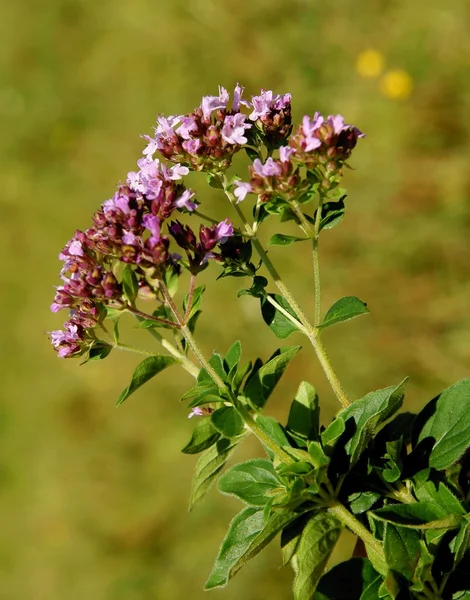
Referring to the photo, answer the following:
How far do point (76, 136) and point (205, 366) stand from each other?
4.93m

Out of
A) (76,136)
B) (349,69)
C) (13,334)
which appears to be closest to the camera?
(349,69)

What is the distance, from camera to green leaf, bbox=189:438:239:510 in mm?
1513

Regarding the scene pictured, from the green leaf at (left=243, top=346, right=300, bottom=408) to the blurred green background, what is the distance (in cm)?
232

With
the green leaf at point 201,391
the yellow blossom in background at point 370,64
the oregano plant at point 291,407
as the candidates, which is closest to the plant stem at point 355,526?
the oregano plant at point 291,407

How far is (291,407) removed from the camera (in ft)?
4.72

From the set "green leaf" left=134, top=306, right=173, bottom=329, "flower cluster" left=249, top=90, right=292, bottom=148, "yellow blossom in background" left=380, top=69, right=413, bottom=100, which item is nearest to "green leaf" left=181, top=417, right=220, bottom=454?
"green leaf" left=134, top=306, right=173, bottom=329

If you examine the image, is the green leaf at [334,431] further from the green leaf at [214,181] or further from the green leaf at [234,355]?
the green leaf at [214,181]

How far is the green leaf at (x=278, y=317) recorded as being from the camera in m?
1.54

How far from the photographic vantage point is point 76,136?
19.2 ft

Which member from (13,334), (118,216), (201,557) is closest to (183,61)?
(13,334)

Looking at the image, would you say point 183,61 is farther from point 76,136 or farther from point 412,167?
point 412,167

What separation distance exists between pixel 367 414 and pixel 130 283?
0.59 metres


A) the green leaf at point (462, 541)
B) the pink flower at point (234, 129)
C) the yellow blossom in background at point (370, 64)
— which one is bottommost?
the green leaf at point (462, 541)

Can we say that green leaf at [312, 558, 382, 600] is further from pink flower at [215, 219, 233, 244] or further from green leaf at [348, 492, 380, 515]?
pink flower at [215, 219, 233, 244]
